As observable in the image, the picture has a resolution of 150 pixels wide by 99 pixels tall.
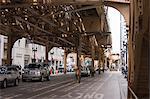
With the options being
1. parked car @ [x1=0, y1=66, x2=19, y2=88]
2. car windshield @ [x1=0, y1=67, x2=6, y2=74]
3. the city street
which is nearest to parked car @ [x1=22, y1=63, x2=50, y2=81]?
the city street

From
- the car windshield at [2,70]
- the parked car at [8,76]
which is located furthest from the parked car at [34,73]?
the car windshield at [2,70]

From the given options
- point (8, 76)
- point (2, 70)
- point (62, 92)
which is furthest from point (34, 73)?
point (62, 92)

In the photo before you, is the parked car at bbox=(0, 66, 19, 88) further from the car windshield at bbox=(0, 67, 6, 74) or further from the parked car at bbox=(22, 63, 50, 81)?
the parked car at bbox=(22, 63, 50, 81)

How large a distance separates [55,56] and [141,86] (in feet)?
340

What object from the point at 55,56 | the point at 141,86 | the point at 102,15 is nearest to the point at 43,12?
the point at 102,15

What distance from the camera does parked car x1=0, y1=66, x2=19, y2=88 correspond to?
31.3m

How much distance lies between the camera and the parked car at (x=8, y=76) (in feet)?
103

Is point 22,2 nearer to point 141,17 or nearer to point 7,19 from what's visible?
point 7,19

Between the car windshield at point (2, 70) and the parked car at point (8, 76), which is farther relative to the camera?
the car windshield at point (2, 70)

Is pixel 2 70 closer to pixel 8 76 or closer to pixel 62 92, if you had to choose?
pixel 8 76

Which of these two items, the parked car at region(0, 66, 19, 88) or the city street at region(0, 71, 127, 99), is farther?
the parked car at region(0, 66, 19, 88)

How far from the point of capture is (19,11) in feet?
117

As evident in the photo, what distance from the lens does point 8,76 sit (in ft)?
106

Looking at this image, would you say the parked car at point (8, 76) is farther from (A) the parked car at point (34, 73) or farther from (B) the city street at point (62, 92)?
(A) the parked car at point (34, 73)
